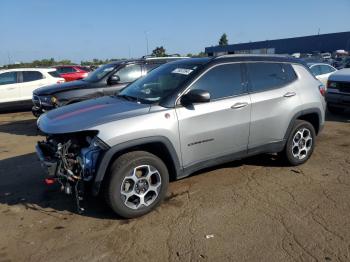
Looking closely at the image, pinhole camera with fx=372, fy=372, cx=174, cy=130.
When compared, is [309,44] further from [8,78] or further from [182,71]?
[182,71]

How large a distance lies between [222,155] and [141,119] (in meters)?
1.32

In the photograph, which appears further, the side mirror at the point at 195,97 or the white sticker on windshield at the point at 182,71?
the white sticker on windshield at the point at 182,71

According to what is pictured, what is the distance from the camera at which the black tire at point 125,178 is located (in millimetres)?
3986

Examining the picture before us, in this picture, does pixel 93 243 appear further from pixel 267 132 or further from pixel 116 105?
pixel 267 132

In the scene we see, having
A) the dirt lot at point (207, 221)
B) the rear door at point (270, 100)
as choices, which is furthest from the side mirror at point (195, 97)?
the dirt lot at point (207, 221)

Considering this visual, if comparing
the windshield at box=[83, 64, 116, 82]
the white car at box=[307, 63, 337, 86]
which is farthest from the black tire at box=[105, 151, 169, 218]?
the white car at box=[307, 63, 337, 86]

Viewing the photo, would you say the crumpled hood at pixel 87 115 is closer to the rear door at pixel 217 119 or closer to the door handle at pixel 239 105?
the rear door at pixel 217 119

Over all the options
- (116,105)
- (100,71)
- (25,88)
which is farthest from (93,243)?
(25,88)

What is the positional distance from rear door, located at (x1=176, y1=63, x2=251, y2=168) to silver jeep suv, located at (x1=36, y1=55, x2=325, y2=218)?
0.04ft

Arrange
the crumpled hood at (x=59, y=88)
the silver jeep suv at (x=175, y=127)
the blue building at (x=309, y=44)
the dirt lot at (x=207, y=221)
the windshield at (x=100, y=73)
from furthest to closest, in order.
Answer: the blue building at (x=309, y=44), the windshield at (x=100, y=73), the crumpled hood at (x=59, y=88), the silver jeep suv at (x=175, y=127), the dirt lot at (x=207, y=221)

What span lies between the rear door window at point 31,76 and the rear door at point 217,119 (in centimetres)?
1050

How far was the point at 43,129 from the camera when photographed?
14.5 feet

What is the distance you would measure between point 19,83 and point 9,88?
0.39 m

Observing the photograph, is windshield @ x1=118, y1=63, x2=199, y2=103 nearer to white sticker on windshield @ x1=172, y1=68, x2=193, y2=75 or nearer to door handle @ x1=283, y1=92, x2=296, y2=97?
white sticker on windshield @ x1=172, y1=68, x2=193, y2=75
